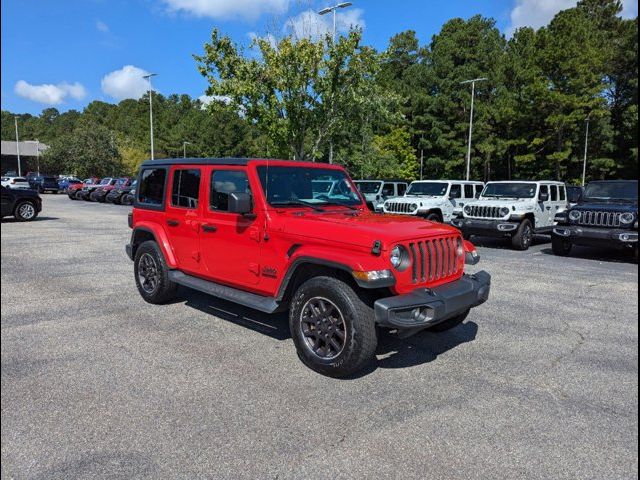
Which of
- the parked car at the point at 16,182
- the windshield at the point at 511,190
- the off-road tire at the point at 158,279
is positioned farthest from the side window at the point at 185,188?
the parked car at the point at 16,182

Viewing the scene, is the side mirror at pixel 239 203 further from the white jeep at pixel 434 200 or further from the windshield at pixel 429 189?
the windshield at pixel 429 189

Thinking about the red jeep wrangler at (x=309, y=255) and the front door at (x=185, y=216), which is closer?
the red jeep wrangler at (x=309, y=255)

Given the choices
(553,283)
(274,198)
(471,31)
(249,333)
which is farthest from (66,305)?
(471,31)

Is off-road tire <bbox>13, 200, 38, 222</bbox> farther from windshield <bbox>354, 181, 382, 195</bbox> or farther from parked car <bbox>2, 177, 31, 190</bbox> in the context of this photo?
parked car <bbox>2, 177, 31, 190</bbox>

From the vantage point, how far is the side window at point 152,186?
5961 millimetres

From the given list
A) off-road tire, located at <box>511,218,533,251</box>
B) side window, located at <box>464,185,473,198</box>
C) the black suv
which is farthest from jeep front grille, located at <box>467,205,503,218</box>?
side window, located at <box>464,185,473,198</box>

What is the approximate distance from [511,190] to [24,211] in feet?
52.0

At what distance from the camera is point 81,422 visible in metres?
3.06

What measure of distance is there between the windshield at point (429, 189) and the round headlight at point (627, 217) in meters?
6.17

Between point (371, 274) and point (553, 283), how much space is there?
5.48 meters

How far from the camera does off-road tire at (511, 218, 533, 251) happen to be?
12172 millimetres

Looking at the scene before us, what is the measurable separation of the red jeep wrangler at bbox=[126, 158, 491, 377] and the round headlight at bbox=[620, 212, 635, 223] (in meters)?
6.80

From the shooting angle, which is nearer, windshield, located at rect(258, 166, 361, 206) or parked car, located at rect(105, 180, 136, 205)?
windshield, located at rect(258, 166, 361, 206)

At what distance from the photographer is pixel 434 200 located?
49.6 feet
